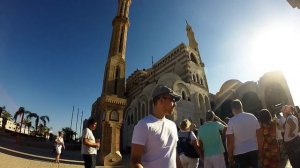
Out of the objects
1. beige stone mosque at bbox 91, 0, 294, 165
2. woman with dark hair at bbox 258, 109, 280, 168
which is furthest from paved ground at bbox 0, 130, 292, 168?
woman with dark hair at bbox 258, 109, 280, 168

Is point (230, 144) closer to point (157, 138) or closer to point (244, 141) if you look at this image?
point (244, 141)

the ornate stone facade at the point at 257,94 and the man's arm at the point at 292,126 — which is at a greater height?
the ornate stone facade at the point at 257,94

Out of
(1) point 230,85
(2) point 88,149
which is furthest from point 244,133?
(1) point 230,85

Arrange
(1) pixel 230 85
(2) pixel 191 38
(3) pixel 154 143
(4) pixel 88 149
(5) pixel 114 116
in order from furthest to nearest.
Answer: (2) pixel 191 38 < (1) pixel 230 85 < (5) pixel 114 116 < (4) pixel 88 149 < (3) pixel 154 143

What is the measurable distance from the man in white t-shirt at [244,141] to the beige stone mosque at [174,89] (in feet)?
37.9

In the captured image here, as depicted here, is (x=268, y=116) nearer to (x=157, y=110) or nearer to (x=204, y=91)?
(x=157, y=110)

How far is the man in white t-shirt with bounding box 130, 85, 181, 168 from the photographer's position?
2.00 meters

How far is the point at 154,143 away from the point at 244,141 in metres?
2.55

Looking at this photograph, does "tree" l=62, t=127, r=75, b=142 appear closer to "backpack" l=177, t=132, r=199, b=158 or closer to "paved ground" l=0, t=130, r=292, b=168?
"paved ground" l=0, t=130, r=292, b=168

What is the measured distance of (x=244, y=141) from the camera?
151 inches

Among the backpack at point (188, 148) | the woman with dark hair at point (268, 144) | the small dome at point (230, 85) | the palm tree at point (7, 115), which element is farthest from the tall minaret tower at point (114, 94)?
the palm tree at point (7, 115)

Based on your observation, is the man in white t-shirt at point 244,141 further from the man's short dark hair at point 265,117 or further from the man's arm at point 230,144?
the man's short dark hair at point 265,117

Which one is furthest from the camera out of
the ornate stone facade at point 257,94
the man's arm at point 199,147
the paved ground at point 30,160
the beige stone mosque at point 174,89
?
the ornate stone facade at point 257,94

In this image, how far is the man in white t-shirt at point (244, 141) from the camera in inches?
147
